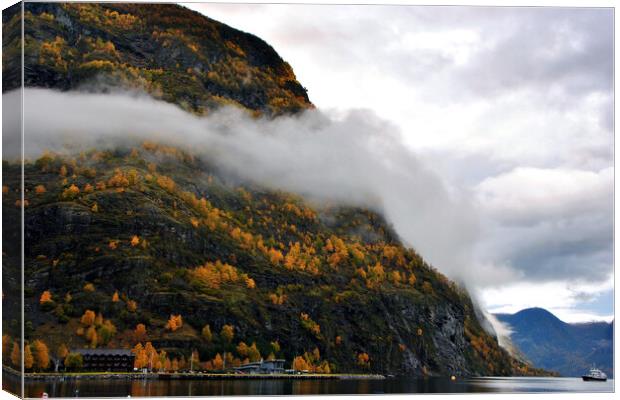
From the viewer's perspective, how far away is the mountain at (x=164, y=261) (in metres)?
147

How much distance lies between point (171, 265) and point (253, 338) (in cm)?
1598

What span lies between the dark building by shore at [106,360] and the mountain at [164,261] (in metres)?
4.24

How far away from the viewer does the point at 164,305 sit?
156m

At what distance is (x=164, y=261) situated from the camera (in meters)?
163

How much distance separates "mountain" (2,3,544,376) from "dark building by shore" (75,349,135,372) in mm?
4238

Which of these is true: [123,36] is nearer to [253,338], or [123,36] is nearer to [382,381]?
[253,338]

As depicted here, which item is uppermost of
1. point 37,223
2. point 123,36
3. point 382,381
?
point 123,36

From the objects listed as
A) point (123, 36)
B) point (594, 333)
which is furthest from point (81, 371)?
point (594, 333)

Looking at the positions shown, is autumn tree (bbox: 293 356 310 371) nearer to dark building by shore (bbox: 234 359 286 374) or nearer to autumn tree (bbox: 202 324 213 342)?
dark building by shore (bbox: 234 359 286 374)

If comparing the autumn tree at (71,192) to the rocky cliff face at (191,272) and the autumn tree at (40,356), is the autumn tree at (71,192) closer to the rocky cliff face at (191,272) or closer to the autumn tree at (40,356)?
the rocky cliff face at (191,272)

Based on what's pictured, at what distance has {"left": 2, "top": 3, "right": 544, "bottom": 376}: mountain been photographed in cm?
14688

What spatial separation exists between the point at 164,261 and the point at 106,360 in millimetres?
28828

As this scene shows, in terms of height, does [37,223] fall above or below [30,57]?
below

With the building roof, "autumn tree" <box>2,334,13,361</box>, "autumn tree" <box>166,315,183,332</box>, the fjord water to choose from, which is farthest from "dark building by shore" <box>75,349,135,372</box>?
"autumn tree" <box>2,334,13,361</box>
